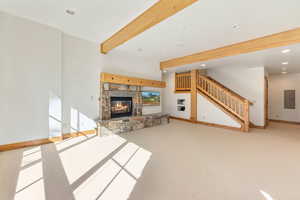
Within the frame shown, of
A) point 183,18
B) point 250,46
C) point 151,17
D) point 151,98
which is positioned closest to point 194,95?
point 151,98

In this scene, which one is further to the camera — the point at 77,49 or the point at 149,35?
the point at 77,49

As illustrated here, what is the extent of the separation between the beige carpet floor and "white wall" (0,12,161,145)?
64cm

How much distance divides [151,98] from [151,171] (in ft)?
13.8

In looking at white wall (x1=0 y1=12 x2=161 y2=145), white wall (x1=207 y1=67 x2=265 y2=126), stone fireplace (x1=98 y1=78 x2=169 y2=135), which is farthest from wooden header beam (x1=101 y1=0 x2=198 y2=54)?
white wall (x1=207 y1=67 x2=265 y2=126)

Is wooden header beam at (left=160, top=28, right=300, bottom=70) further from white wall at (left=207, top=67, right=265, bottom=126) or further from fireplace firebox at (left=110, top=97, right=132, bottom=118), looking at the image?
fireplace firebox at (left=110, top=97, right=132, bottom=118)

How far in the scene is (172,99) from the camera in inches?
298

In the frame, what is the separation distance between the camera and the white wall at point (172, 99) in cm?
683

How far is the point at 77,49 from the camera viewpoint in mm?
4035

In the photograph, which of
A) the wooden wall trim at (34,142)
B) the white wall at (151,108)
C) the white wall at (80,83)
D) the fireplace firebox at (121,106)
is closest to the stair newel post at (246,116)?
the white wall at (151,108)

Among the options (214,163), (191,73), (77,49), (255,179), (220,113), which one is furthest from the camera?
(191,73)

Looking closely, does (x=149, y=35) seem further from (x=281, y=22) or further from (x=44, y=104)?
(x=44, y=104)

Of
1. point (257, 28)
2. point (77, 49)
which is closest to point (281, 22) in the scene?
point (257, 28)

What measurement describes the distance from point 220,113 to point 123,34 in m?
4.94

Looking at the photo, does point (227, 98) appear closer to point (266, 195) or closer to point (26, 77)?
point (266, 195)
